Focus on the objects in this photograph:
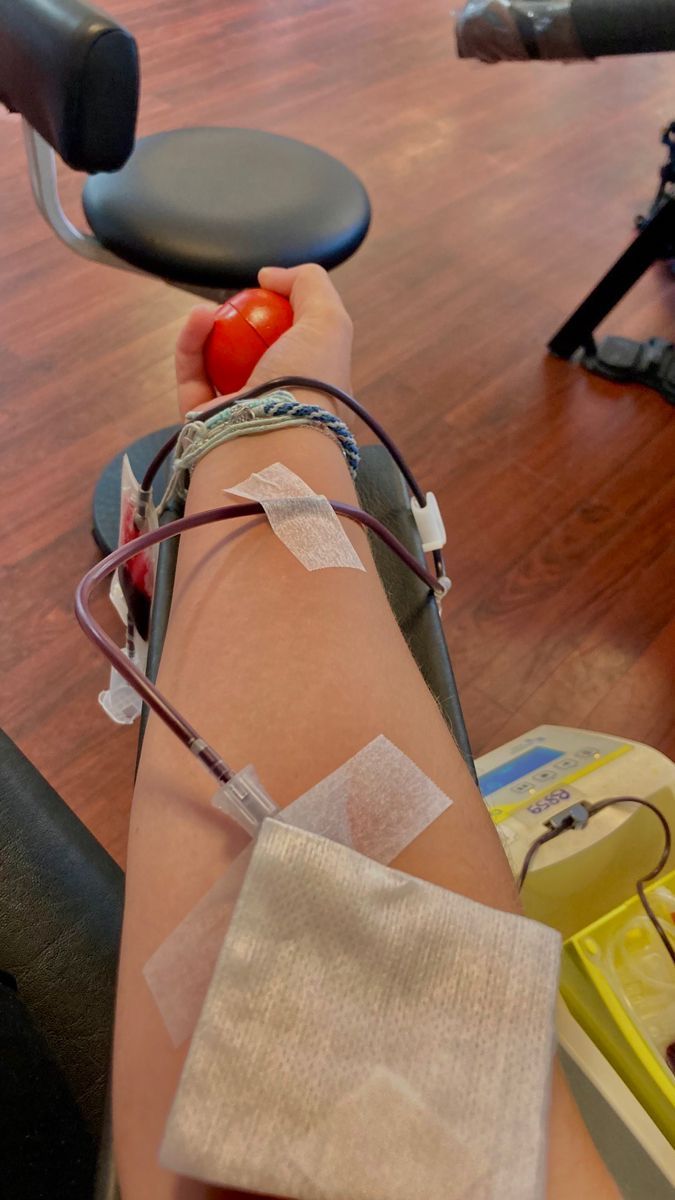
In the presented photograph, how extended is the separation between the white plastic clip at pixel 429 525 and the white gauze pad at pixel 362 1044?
0.46m

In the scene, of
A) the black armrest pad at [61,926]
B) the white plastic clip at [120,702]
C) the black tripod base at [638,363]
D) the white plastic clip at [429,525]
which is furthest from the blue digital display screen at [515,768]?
the black tripod base at [638,363]

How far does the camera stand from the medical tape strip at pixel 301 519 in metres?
0.49

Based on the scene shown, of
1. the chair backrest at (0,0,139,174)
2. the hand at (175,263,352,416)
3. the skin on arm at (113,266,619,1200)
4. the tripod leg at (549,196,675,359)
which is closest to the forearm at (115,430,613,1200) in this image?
the skin on arm at (113,266,619,1200)

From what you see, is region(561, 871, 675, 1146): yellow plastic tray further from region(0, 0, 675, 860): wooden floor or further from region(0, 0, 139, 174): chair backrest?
region(0, 0, 139, 174): chair backrest

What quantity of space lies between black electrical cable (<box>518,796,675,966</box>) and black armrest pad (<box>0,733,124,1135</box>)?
0.42 metres

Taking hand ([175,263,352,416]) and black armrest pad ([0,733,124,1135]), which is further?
hand ([175,263,352,416])

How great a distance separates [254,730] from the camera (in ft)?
1.35

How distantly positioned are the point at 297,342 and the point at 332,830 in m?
0.45

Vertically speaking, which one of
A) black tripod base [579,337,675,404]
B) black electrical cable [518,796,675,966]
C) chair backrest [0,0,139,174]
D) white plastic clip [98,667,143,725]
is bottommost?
black tripod base [579,337,675,404]

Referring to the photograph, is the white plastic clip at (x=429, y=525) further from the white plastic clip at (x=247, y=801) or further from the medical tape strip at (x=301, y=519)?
the white plastic clip at (x=247, y=801)

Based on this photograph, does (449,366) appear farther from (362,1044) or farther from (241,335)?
(362,1044)

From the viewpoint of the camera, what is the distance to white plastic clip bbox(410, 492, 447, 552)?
72 centimetres

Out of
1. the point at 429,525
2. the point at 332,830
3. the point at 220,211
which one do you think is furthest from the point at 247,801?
the point at 220,211

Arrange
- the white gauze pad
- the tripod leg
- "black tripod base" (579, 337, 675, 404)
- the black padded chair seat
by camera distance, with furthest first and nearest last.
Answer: "black tripod base" (579, 337, 675, 404)
the tripod leg
the black padded chair seat
the white gauze pad
